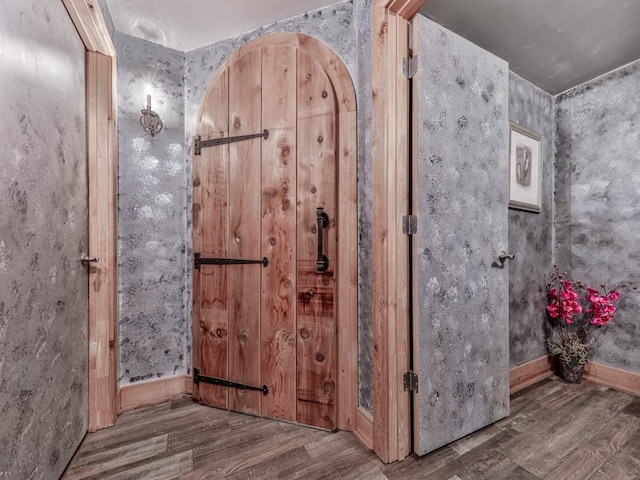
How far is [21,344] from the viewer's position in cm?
101

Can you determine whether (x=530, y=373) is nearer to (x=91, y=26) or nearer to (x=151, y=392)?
(x=151, y=392)

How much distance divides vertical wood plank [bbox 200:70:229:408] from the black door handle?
0.63 m

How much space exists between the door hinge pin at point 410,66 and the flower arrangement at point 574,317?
2042mm

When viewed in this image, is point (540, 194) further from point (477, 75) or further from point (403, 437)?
point (403, 437)

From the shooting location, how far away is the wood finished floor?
1326 mm

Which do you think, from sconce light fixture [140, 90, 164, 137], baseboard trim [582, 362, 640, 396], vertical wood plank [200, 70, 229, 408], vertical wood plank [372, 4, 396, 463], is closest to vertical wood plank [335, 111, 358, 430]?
vertical wood plank [372, 4, 396, 463]

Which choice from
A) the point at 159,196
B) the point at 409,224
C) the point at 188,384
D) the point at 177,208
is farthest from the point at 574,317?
the point at 159,196

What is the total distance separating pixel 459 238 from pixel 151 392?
6.81 ft

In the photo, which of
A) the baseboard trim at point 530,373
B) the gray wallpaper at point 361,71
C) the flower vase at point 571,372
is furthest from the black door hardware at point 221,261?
the flower vase at point 571,372

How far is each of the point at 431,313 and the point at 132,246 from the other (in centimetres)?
180

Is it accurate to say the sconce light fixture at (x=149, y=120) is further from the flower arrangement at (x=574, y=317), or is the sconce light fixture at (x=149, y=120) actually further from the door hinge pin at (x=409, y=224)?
the flower arrangement at (x=574, y=317)

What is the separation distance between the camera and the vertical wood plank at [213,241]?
1860 mm

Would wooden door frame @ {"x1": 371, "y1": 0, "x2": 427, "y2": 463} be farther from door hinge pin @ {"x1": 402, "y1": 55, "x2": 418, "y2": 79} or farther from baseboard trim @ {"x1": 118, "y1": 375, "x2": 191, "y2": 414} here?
baseboard trim @ {"x1": 118, "y1": 375, "x2": 191, "y2": 414}

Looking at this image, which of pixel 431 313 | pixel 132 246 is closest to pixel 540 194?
pixel 431 313
